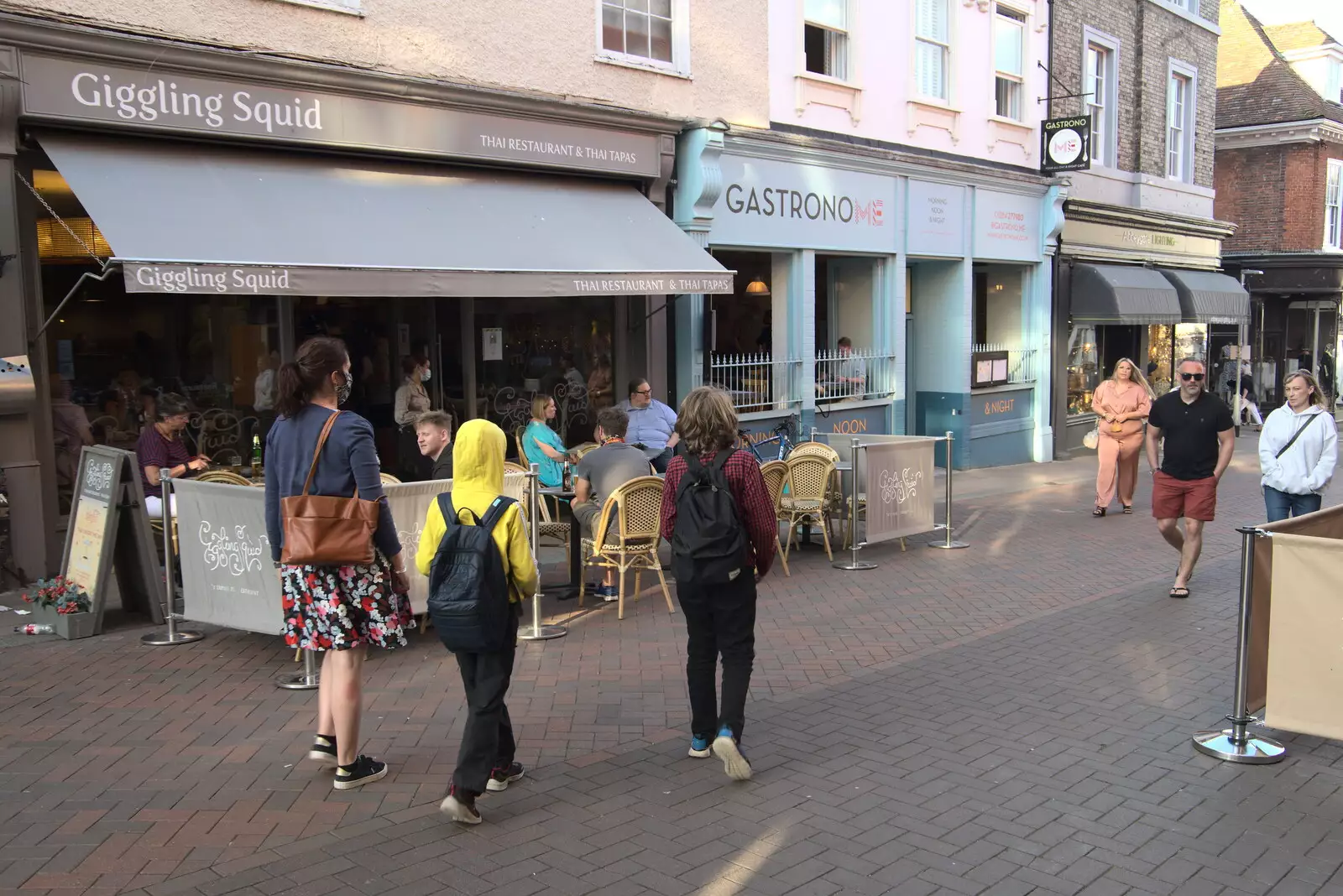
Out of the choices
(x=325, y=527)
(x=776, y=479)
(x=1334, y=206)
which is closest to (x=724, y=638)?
(x=325, y=527)

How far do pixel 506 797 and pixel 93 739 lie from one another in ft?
7.12

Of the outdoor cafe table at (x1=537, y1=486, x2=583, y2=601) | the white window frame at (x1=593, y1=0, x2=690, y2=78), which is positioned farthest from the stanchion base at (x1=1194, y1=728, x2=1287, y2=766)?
the white window frame at (x1=593, y1=0, x2=690, y2=78)

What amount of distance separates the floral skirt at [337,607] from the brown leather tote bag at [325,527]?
0.29 feet

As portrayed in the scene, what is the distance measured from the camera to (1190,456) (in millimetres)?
8180

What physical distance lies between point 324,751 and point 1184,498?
6359mm

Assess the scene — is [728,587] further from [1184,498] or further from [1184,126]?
[1184,126]

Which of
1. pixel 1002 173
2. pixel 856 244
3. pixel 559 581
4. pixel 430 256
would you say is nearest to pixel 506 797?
pixel 559 581

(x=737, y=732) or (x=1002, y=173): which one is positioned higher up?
(x=1002, y=173)

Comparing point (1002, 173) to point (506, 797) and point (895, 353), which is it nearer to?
point (895, 353)

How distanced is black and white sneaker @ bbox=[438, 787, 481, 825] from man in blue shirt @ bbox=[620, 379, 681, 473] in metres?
6.18

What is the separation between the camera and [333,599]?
184 inches

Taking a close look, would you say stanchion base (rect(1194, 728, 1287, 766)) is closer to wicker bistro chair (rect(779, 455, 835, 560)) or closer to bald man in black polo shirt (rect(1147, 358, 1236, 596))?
bald man in black polo shirt (rect(1147, 358, 1236, 596))

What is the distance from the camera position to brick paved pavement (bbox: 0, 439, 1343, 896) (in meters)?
4.04

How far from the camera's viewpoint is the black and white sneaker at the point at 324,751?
4.91 meters
